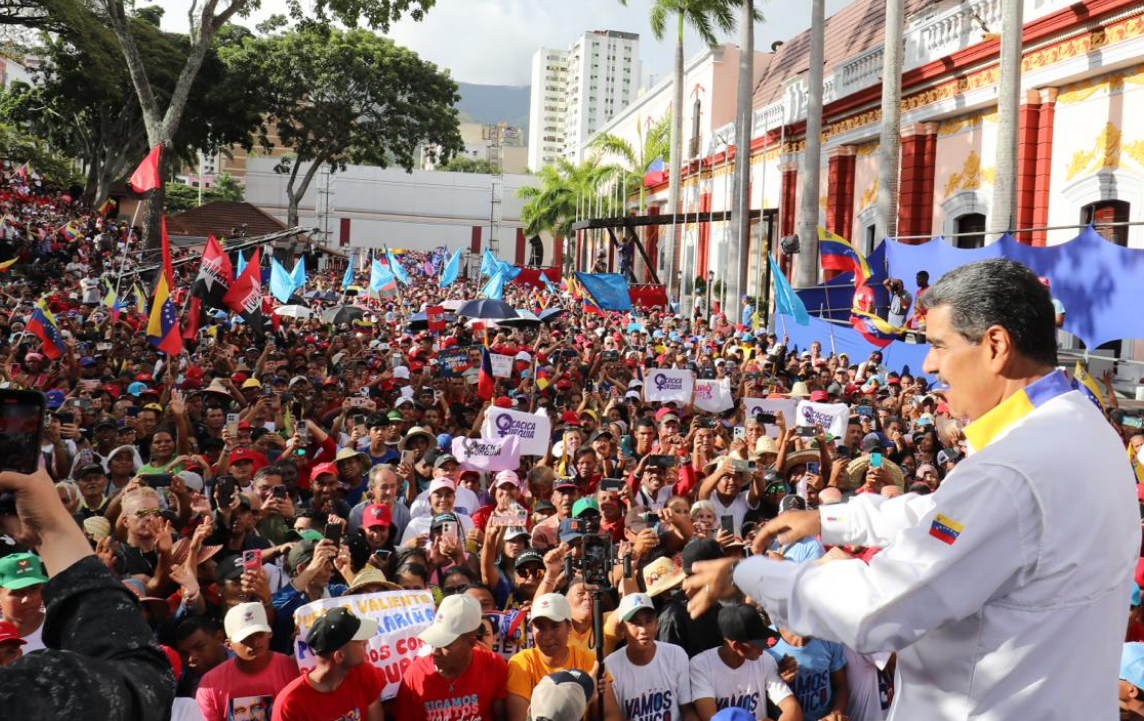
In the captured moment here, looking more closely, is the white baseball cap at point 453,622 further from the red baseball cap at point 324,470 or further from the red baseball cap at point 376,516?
the red baseball cap at point 324,470

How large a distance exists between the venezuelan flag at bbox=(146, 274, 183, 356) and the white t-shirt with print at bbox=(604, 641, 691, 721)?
9.64 metres

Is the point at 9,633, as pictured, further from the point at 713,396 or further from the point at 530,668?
the point at 713,396

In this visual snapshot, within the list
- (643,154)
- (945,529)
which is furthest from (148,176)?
(643,154)

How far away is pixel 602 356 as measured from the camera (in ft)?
51.7

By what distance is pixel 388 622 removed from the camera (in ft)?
17.3

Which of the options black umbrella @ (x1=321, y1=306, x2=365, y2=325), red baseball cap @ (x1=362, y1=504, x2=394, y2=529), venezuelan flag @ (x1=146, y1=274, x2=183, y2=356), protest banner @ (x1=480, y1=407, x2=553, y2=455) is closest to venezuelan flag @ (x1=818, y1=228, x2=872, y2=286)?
black umbrella @ (x1=321, y1=306, x2=365, y2=325)

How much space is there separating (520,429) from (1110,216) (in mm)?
12002

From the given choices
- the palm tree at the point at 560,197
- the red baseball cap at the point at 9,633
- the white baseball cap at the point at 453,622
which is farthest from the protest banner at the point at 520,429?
the palm tree at the point at 560,197

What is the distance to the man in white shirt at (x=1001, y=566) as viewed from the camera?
2061 millimetres

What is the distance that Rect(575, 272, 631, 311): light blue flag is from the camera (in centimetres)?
2372

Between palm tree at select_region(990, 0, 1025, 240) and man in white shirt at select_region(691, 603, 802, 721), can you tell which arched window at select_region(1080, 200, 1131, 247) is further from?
man in white shirt at select_region(691, 603, 802, 721)

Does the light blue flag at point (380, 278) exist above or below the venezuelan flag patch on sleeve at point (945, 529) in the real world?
above

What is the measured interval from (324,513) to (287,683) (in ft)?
8.85

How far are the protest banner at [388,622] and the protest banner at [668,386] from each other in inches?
298
